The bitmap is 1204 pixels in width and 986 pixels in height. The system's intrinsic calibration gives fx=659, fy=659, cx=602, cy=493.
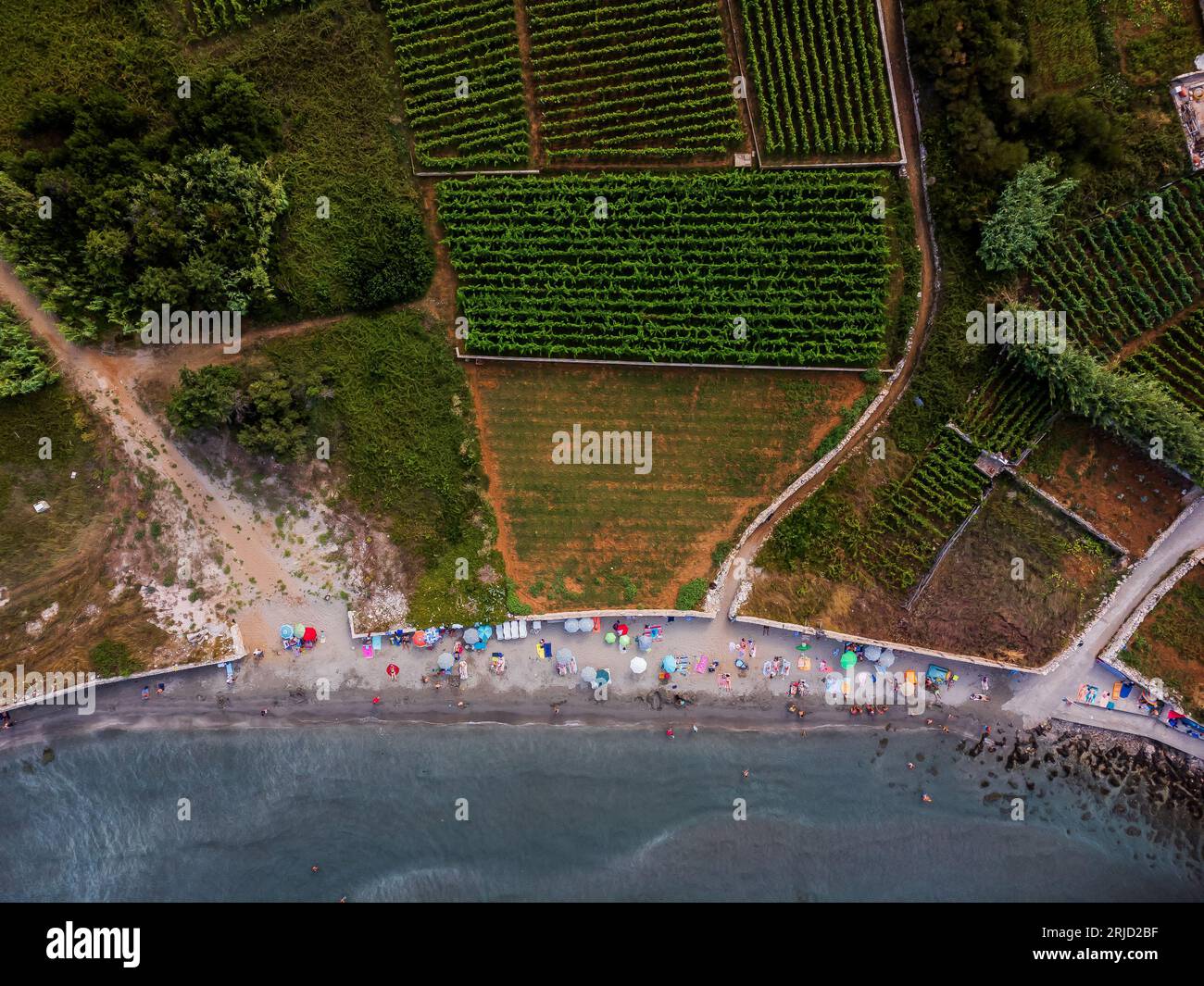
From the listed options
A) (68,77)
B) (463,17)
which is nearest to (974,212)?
(463,17)

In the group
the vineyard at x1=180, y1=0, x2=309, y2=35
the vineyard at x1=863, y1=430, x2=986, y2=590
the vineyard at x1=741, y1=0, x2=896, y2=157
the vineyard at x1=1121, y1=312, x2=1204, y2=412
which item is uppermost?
the vineyard at x1=180, y1=0, x2=309, y2=35

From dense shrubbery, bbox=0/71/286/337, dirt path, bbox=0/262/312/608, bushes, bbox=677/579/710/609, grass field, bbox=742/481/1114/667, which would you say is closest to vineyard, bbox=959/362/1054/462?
grass field, bbox=742/481/1114/667

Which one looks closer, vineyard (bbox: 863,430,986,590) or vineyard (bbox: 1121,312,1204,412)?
vineyard (bbox: 1121,312,1204,412)

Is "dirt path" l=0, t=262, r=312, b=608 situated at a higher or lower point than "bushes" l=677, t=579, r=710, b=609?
higher

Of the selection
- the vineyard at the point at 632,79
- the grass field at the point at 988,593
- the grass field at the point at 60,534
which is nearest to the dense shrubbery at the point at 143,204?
the grass field at the point at 60,534

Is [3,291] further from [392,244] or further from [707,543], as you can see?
[707,543]

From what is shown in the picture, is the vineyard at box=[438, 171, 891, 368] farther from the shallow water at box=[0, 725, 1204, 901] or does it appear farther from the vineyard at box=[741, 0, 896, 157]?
the shallow water at box=[0, 725, 1204, 901]

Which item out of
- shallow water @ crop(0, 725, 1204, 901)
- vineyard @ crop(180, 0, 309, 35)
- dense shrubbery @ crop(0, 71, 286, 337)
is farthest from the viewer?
shallow water @ crop(0, 725, 1204, 901)

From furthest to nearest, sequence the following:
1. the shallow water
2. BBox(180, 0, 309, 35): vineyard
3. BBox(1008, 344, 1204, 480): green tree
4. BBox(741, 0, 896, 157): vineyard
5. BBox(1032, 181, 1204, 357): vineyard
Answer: the shallow water
BBox(180, 0, 309, 35): vineyard
BBox(741, 0, 896, 157): vineyard
BBox(1032, 181, 1204, 357): vineyard
BBox(1008, 344, 1204, 480): green tree
